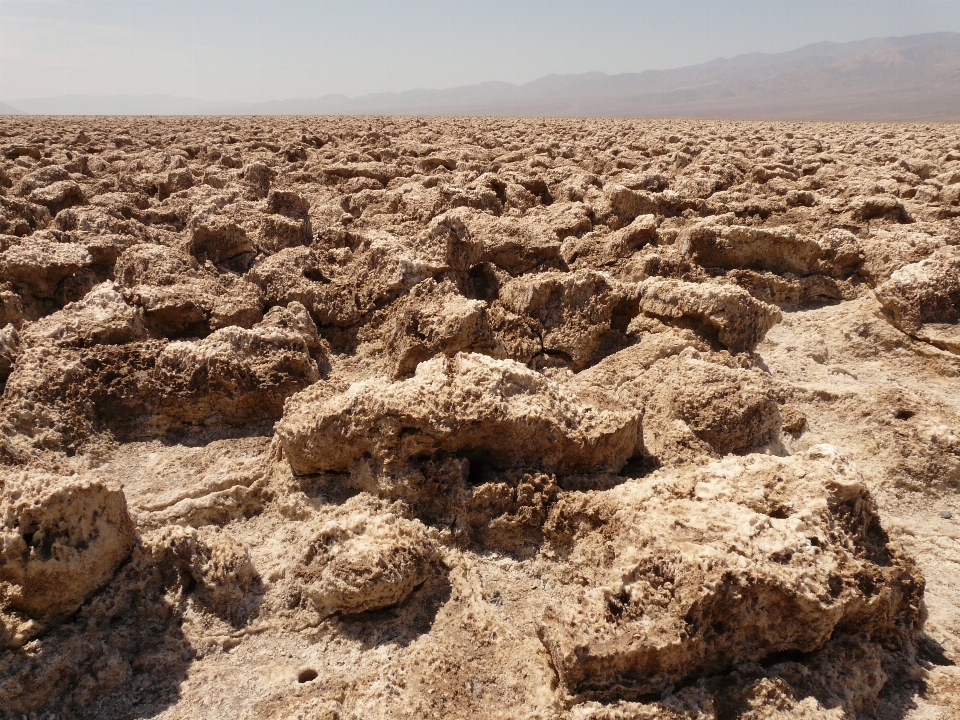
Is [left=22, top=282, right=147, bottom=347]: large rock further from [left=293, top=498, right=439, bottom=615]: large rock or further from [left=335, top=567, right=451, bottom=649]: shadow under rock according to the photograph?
[left=335, top=567, right=451, bottom=649]: shadow under rock

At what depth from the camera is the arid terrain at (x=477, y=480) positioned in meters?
1.57

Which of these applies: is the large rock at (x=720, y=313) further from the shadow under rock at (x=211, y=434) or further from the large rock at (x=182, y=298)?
the large rock at (x=182, y=298)

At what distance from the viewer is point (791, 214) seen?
609cm

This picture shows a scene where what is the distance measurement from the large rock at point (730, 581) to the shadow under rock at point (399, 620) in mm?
342

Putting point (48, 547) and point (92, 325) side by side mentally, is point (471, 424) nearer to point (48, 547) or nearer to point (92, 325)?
point (48, 547)

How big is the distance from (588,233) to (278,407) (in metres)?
3.12

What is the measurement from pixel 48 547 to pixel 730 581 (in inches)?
65.7

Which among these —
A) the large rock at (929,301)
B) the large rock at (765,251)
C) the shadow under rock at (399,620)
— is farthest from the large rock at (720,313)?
the shadow under rock at (399,620)

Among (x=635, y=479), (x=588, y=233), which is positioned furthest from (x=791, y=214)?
(x=635, y=479)

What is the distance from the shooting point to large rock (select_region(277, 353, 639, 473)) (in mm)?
2104

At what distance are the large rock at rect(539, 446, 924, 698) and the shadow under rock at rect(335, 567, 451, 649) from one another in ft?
1.12

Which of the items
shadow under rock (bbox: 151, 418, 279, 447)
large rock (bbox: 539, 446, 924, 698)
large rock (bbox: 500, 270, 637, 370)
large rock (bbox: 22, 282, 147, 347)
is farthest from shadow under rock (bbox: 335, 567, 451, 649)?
large rock (bbox: 22, 282, 147, 347)

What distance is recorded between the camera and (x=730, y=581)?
4.99ft

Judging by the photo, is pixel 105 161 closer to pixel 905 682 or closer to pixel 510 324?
pixel 510 324
